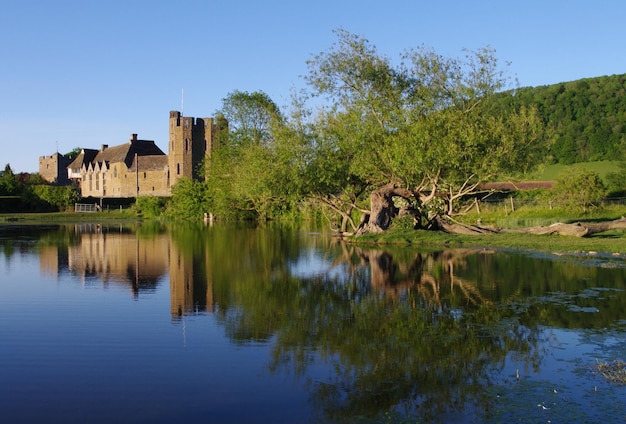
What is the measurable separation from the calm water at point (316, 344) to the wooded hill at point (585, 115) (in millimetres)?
61196

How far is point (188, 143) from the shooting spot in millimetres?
93438

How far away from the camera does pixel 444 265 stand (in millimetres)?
22984

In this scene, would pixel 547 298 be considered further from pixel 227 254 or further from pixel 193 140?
pixel 193 140

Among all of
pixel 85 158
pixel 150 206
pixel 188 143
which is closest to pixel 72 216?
pixel 150 206

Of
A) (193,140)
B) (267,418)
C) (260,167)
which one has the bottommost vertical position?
(267,418)

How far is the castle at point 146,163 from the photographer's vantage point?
3684 inches

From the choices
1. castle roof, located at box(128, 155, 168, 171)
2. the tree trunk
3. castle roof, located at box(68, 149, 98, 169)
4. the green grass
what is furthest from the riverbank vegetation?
castle roof, located at box(68, 149, 98, 169)

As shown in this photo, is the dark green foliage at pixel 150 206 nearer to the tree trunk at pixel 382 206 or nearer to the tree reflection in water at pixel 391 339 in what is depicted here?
the tree trunk at pixel 382 206

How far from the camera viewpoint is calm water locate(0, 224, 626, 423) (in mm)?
8148

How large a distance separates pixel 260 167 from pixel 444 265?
16.2 m

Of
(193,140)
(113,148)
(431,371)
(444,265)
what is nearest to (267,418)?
(431,371)

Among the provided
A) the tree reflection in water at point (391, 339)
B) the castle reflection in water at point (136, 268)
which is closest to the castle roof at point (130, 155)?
the castle reflection in water at point (136, 268)

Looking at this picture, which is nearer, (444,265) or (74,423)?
(74,423)

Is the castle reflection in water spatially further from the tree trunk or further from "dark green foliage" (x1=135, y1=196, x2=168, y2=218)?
"dark green foliage" (x1=135, y1=196, x2=168, y2=218)
